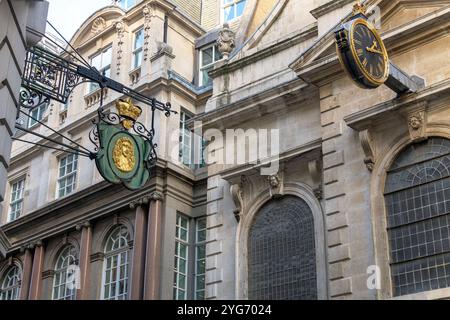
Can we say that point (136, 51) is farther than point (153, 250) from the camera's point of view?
Yes

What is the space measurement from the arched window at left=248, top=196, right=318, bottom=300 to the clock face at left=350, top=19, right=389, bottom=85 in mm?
4636

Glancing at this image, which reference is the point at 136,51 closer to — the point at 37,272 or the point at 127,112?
the point at 37,272

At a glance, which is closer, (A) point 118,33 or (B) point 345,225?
(B) point 345,225

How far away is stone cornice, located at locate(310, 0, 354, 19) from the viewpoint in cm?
2020

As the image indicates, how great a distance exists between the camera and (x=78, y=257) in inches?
1093

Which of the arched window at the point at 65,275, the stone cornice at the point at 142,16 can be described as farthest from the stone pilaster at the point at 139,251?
the stone cornice at the point at 142,16

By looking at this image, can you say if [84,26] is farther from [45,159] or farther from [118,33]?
[45,159]

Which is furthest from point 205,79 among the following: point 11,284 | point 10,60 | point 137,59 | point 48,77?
point 10,60

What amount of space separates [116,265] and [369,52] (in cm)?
1338

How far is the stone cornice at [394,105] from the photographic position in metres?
17.0

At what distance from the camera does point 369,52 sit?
16.4 m
